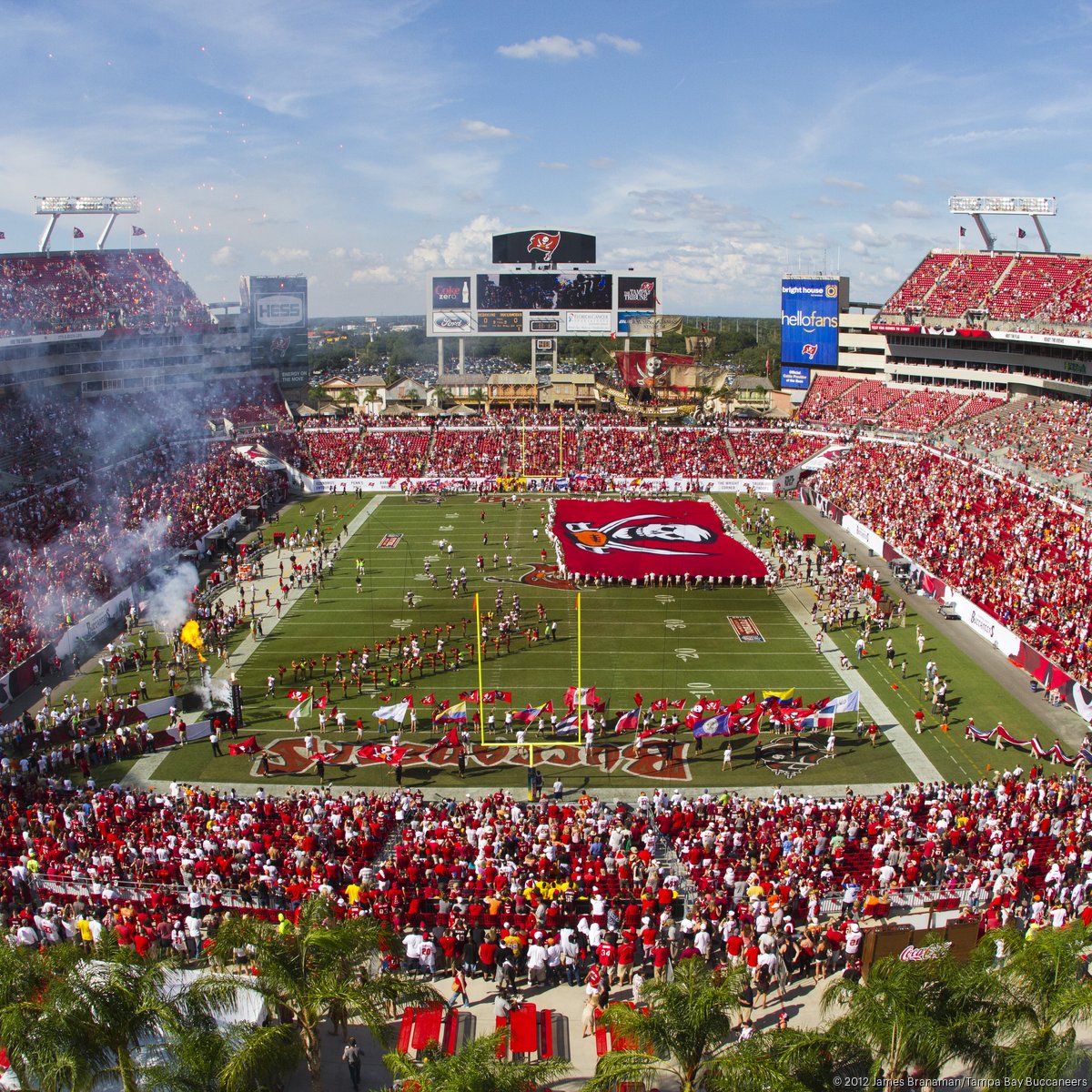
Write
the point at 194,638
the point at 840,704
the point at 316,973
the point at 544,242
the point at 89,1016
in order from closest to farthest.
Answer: the point at 89,1016, the point at 316,973, the point at 840,704, the point at 194,638, the point at 544,242

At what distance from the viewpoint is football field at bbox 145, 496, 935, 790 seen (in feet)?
77.0

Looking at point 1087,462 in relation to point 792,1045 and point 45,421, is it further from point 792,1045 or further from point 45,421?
point 45,421

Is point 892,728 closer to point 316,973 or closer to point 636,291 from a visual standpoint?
point 316,973

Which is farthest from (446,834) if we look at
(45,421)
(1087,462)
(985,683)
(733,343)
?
(733,343)

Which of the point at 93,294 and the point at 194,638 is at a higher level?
the point at 93,294

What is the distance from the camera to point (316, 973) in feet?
38.4

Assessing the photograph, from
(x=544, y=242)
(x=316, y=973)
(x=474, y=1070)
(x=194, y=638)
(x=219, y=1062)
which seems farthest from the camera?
(x=544, y=242)

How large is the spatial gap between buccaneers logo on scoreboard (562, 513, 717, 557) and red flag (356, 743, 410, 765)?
1858 cm

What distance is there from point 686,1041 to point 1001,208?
219 ft

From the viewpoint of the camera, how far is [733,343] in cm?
15438

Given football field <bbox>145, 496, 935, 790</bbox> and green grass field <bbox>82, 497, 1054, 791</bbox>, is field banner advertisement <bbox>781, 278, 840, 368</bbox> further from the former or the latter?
green grass field <bbox>82, 497, 1054, 791</bbox>

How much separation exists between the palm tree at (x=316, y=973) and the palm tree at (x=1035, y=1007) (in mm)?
6116

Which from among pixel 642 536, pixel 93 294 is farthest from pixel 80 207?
pixel 642 536

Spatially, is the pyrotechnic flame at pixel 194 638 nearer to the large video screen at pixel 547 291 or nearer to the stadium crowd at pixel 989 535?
the stadium crowd at pixel 989 535
